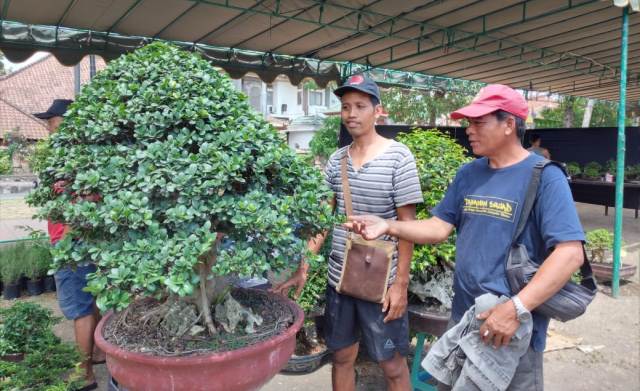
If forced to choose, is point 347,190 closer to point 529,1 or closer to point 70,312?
point 70,312

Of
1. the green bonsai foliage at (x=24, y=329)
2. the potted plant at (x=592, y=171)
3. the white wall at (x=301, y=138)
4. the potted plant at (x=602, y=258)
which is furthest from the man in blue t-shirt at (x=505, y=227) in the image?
the white wall at (x=301, y=138)

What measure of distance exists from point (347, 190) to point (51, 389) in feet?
5.30

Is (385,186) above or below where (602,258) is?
above

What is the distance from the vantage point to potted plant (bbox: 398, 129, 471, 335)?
8.29ft

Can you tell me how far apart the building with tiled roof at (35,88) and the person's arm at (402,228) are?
2666 cm

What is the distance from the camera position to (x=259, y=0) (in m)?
4.77

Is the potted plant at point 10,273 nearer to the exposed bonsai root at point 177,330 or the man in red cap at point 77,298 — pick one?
the man in red cap at point 77,298

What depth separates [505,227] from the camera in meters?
1.74

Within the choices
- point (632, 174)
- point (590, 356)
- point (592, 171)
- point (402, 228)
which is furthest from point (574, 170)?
point (402, 228)

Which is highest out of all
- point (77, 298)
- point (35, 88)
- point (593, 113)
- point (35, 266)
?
point (35, 88)

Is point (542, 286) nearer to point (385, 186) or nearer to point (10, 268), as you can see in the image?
point (385, 186)

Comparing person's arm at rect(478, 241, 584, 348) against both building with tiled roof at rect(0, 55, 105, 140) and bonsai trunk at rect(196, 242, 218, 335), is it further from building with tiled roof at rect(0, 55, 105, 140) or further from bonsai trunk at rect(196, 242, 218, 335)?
building with tiled roof at rect(0, 55, 105, 140)

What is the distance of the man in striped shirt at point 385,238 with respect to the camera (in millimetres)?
2186

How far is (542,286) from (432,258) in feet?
3.38
